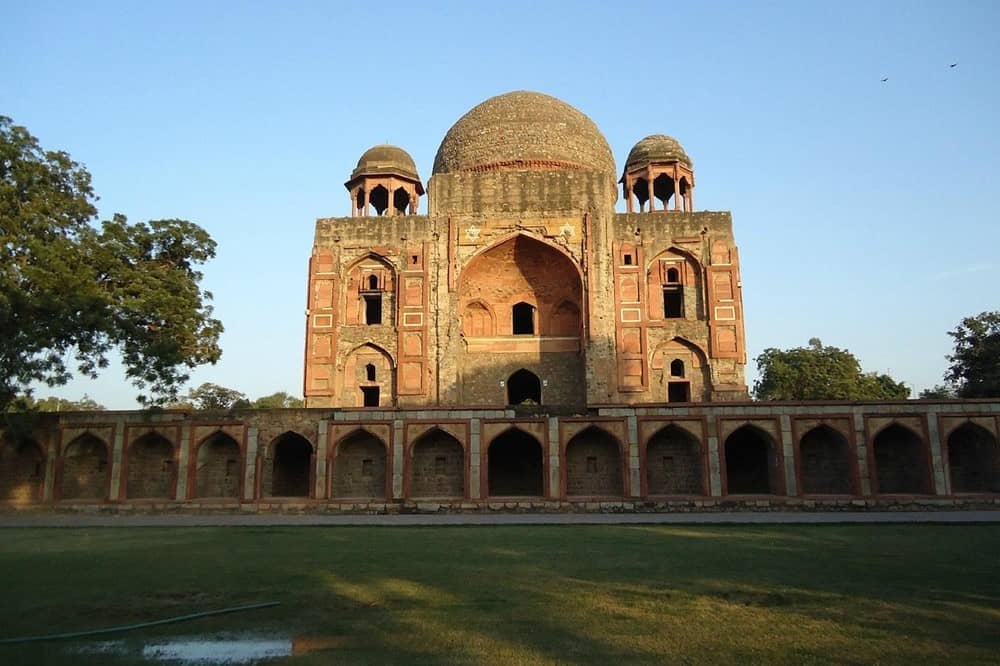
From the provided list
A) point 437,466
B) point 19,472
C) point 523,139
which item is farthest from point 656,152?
point 19,472

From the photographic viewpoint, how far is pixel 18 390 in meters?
20.3

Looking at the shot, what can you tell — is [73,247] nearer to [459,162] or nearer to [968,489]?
[459,162]

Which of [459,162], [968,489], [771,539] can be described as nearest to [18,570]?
[771,539]

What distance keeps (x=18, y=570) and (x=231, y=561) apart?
2.51 meters

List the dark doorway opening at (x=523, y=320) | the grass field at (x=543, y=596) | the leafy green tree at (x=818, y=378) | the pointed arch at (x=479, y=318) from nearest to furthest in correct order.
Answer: the grass field at (x=543, y=596), the pointed arch at (x=479, y=318), the dark doorway opening at (x=523, y=320), the leafy green tree at (x=818, y=378)

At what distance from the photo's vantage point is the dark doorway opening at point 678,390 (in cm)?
2873

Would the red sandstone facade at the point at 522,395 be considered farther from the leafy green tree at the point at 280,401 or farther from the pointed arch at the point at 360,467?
the leafy green tree at the point at 280,401

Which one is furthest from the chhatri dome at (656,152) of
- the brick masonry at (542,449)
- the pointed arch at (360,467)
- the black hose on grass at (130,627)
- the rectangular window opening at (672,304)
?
the black hose on grass at (130,627)

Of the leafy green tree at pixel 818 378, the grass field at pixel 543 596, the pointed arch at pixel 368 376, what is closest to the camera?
the grass field at pixel 543 596

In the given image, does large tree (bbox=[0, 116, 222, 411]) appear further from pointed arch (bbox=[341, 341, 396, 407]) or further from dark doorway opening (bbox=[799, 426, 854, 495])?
dark doorway opening (bbox=[799, 426, 854, 495])

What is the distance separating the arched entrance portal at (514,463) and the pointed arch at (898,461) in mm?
10063

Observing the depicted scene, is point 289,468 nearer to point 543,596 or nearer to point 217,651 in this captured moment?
point 543,596

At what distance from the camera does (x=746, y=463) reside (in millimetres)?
24531

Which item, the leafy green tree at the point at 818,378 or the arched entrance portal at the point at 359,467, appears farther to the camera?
the leafy green tree at the point at 818,378
